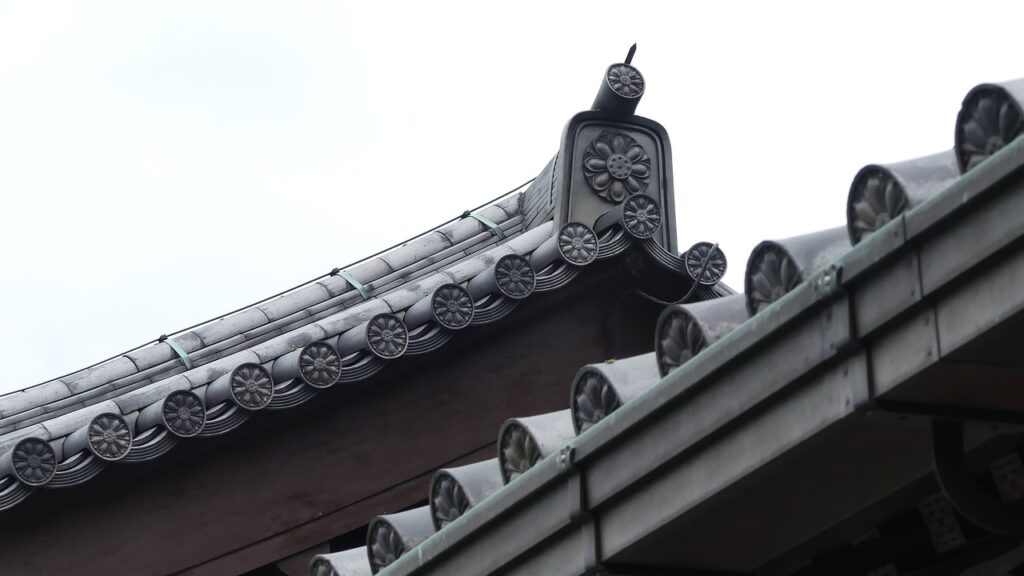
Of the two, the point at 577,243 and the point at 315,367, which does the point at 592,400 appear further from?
the point at 577,243

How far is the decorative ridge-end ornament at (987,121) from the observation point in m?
3.78

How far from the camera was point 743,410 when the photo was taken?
4.40m

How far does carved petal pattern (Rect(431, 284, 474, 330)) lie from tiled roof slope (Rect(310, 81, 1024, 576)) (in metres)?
3.61

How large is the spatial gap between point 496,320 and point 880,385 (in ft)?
18.3

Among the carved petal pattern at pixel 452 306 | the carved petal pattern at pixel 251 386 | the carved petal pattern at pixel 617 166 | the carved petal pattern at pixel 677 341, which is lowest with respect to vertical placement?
the carved petal pattern at pixel 677 341

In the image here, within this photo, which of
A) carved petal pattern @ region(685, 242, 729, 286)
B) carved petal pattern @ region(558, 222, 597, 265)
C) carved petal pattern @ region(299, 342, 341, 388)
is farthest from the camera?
carved petal pattern @ region(685, 242, 729, 286)

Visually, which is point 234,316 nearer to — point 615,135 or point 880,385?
point 615,135

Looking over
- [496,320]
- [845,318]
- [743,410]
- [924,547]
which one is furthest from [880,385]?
[496,320]

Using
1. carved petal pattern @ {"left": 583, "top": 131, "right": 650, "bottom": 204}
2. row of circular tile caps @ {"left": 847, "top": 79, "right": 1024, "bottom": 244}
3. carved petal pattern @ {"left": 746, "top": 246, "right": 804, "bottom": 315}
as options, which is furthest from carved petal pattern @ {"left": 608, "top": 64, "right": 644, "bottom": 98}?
row of circular tile caps @ {"left": 847, "top": 79, "right": 1024, "bottom": 244}

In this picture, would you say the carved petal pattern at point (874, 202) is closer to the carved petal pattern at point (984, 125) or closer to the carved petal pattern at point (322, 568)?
the carved petal pattern at point (984, 125)

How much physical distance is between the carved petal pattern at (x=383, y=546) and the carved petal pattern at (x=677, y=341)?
1.58m

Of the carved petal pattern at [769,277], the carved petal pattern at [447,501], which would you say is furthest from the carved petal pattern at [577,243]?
the carved petal pattern at [769,277]

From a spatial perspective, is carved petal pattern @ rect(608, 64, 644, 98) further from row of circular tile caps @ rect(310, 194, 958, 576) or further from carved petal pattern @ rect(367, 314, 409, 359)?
row of circular tile caps @ rect(310, 194, 958, 576)

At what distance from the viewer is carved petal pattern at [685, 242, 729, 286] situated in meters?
9.89
